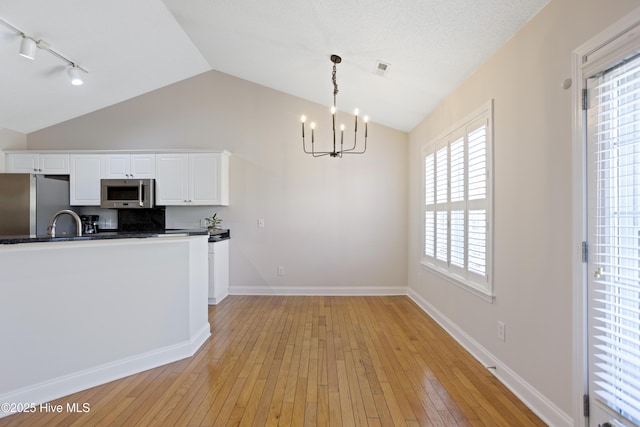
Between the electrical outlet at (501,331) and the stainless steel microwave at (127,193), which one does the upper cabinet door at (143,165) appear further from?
the electrical outlet at (501,331)

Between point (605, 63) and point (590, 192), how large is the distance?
0.61m

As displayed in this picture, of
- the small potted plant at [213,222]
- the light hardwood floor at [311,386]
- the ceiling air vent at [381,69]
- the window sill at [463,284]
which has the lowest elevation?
the light hardwood floor at [311,386]

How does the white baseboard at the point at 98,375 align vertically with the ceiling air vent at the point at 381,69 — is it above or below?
below

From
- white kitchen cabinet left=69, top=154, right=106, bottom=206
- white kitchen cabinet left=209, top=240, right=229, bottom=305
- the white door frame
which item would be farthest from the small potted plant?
the white door frame

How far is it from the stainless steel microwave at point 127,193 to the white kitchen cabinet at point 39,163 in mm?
680

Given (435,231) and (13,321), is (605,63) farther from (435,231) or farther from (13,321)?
(13,321)

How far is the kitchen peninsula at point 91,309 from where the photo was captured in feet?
6.25

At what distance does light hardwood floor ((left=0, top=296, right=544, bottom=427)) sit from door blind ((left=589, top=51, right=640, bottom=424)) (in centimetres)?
64

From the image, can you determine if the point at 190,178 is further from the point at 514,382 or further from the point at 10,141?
the point at 514,382

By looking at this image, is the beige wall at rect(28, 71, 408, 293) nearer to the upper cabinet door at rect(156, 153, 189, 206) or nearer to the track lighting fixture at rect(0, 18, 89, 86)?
the upper cabinet door at rect(156, 153, 189, 206)

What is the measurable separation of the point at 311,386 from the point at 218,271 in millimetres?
2469

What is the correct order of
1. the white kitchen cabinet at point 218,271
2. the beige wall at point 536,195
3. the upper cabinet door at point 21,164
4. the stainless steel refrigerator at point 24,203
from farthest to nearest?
the upper cabinet door at point 21,164 → the white kitchen cabinet at point 218,271 → the stainless steel refrigerator at point 24,203 → the beige wall at point 536,195

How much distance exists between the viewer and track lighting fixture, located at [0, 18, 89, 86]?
2.76m

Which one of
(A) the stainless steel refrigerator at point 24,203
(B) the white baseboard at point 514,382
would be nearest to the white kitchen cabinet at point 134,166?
(A) the stainless steel refrigerator at point 24,203
